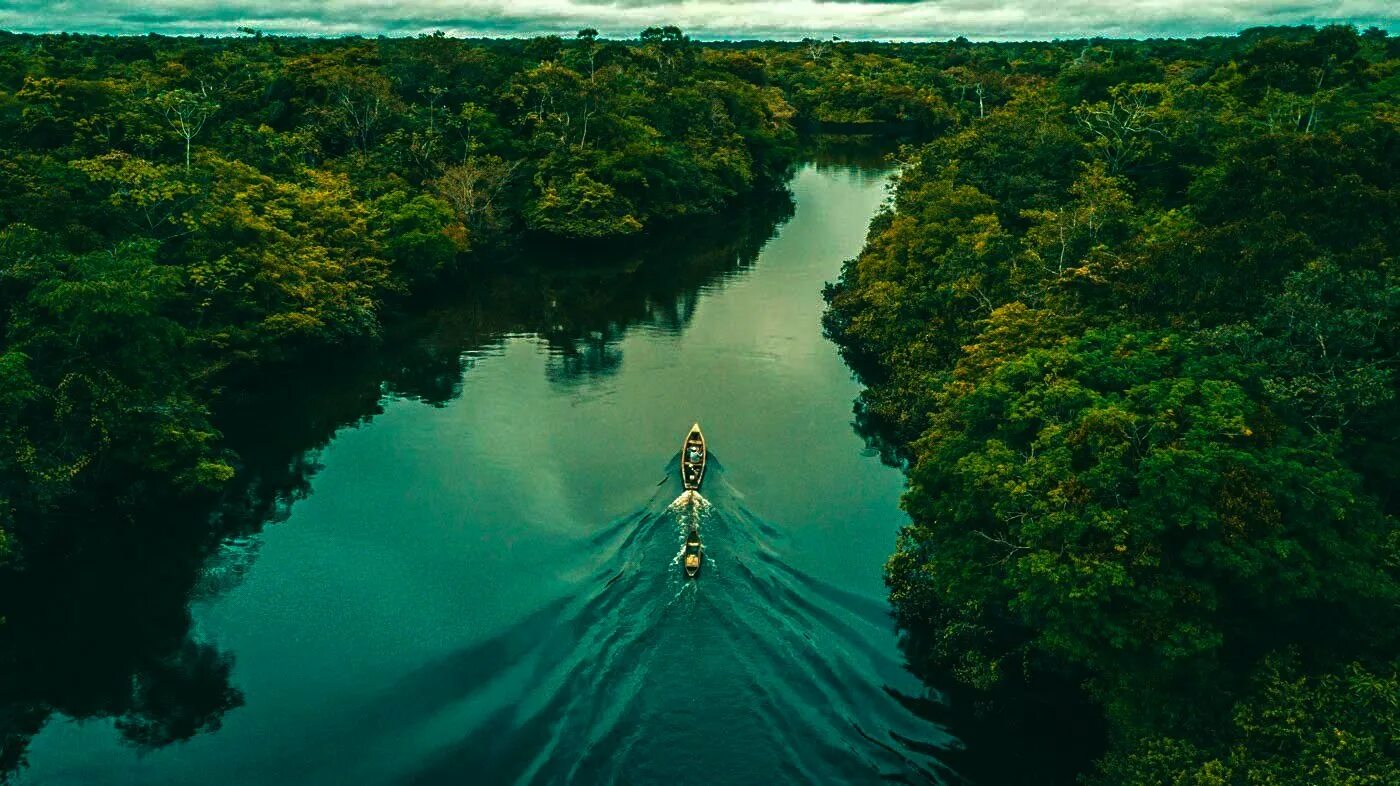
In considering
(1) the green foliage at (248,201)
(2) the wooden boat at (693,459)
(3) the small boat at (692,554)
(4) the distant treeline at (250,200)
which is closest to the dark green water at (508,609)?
(3) the small boat at (692,554)

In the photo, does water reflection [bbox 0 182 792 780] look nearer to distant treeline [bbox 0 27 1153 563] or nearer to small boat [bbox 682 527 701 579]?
distant treeline [bbox 0 27 1153 563]


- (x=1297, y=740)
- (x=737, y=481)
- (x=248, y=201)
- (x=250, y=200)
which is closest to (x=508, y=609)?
(x=737, y=481)

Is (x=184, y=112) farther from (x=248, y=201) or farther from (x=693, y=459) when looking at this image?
(x=693, y=459)

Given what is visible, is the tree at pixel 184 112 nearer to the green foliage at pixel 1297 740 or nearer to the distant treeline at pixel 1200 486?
the distant treeline at pixel 1200 486

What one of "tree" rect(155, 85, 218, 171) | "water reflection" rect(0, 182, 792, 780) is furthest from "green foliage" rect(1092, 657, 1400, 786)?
"tree" rect(155, 85, 218, 171)

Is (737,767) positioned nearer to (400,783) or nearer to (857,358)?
(400,783)

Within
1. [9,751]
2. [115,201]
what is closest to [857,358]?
[115,201]
